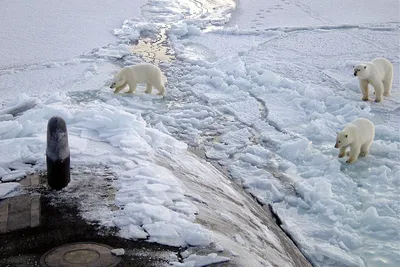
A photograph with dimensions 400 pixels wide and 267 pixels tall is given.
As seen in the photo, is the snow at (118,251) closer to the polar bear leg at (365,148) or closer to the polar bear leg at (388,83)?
the polar bear leg at (365,148)

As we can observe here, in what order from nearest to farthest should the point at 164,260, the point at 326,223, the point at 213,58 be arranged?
the point at 164,260
the point at 326,223
the point at 213,58

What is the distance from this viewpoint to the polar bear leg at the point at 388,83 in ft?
28.9

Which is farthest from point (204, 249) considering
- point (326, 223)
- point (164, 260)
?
point (326, 223)

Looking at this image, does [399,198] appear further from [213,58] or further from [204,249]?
[213,58]

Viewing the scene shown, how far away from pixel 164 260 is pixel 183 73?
6.79 m

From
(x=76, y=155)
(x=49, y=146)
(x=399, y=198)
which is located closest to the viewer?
(x=49, y=146)

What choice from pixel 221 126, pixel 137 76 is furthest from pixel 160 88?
pixel 221 126

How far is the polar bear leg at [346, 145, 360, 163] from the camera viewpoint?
6508mm

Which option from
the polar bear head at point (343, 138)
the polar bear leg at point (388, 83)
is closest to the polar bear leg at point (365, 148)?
the polar bear head at point (343, 138)

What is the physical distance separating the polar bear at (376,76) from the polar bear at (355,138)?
6.34 ft

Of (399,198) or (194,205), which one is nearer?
(194,205)

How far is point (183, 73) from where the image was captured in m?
9.91

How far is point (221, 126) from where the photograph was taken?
7.66m

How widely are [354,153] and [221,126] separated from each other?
78.8 inches
